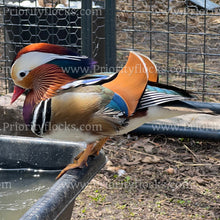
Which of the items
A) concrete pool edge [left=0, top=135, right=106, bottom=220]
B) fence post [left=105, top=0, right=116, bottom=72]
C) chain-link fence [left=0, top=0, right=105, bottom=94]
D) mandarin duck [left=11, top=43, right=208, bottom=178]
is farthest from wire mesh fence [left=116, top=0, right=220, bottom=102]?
concrete pool edge [left=0, top=135, right=106, bottom=220]

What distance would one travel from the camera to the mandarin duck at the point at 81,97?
1725 mm

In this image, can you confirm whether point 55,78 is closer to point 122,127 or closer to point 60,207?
point 122,127

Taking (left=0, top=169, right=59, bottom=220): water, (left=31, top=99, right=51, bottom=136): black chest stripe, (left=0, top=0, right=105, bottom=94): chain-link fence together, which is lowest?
(left=0, top=169, right=59, bottom=220): water

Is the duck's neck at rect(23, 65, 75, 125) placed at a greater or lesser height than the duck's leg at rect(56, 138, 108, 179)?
greater

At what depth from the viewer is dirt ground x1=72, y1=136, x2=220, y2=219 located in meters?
2.31

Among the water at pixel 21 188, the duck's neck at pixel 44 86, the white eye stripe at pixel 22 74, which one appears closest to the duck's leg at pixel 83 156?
the water at pixel 21 188

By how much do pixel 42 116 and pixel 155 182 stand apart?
1.06 meters

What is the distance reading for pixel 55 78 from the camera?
1.76 m

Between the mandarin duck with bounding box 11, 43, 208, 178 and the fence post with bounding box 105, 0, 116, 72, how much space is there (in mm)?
1277

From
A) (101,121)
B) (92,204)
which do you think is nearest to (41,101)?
(101,121)

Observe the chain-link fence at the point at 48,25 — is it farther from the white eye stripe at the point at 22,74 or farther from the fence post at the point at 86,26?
the white eye stripe at the point at 22,74

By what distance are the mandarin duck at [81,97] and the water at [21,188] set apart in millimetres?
142

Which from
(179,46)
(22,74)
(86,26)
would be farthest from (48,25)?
(22,74)

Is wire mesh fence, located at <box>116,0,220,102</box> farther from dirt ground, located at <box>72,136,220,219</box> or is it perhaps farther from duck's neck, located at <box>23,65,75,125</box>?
duck's neck, located at <box>23,65,75,125</box>
